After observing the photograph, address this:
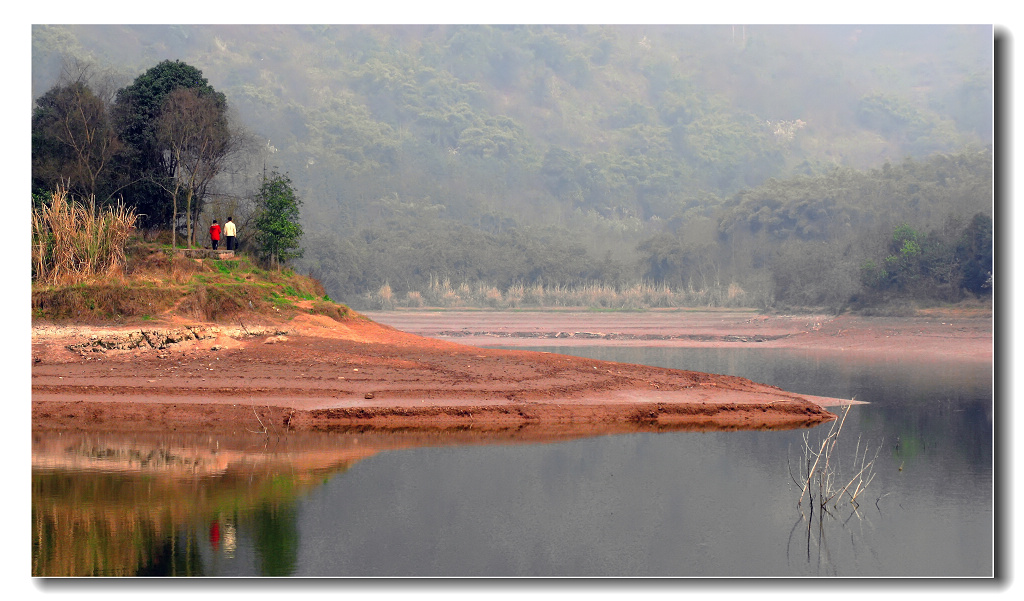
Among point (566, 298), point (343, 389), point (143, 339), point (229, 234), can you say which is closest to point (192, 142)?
point (229, 234)

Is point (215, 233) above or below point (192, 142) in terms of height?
Result: below

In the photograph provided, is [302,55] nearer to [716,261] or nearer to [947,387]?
[716,261]

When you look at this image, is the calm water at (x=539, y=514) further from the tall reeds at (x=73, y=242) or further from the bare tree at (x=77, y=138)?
the bare tree at (x=77, y=138)

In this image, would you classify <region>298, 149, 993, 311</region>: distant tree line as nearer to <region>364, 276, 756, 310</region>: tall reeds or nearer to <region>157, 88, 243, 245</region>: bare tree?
<region>364, 276, 756, 310</region>: tall reeds

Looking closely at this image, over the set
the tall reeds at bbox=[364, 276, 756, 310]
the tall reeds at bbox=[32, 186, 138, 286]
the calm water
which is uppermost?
the tall reeds at bbox=[32, 186, 138, 286]

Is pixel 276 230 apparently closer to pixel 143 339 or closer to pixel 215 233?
pixel 215 233

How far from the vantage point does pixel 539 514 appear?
1354cm

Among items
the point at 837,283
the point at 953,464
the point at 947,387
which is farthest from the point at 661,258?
the point at 953,464

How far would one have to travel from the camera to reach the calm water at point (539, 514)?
1154 centimetres

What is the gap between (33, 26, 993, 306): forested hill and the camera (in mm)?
93812

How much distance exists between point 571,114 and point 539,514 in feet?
337

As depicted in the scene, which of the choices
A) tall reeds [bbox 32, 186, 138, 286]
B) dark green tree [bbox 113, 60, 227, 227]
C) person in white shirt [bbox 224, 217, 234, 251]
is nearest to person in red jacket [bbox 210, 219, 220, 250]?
person in white shirt [bbox 224, 217, 234, 251]

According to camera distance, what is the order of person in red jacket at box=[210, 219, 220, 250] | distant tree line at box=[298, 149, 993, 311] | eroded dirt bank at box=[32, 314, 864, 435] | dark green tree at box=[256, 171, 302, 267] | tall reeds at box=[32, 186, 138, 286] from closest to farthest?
eroded dirt bank at box=[32, 314, 864, 435], tall reeds at box=[32, 186, 138, 286], person in red jacket at box=[210, 219, 220, 250], dark green tree at box=[256, 171, 302, 267], distant tree line at box=[298, 149, 993, 311]

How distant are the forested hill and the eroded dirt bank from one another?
176ft
